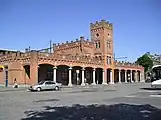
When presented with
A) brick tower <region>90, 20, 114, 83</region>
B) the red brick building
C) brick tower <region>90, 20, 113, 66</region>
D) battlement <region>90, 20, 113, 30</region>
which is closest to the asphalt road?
the red brick building

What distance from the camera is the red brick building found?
4500cm

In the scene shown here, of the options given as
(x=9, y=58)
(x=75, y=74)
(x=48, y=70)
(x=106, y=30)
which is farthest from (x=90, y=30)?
(x=9, y=58)

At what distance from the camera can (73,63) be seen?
51.7 m

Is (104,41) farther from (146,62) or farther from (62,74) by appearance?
(146,62)

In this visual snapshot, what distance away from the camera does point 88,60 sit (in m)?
56.4

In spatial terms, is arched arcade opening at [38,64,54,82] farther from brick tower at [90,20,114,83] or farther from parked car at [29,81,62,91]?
brick tower at [90,20,114,83]

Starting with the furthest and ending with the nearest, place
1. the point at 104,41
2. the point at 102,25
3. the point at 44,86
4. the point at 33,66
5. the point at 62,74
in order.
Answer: the point at 102,25, the point at 104,41, the point at 62,74, the point at 33,66, the point at 44,86

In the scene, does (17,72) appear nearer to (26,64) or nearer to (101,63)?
(26,64)

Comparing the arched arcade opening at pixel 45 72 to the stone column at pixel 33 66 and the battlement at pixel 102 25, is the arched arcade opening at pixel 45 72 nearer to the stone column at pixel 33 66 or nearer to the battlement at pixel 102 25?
the stone column at pixel 33 66

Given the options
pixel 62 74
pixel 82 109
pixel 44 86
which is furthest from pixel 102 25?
pixel 82 109

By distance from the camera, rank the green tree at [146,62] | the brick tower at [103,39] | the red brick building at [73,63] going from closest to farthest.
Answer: the red brick building at [73,63], the brick tower at [103,39], the green tree at [146,62]

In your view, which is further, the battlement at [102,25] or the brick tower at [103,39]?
the battlement at [102,25]

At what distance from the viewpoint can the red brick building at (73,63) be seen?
45000 millimetres

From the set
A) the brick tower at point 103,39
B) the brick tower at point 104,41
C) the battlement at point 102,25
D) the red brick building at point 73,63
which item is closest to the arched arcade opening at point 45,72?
the red brick building at point 73,63
